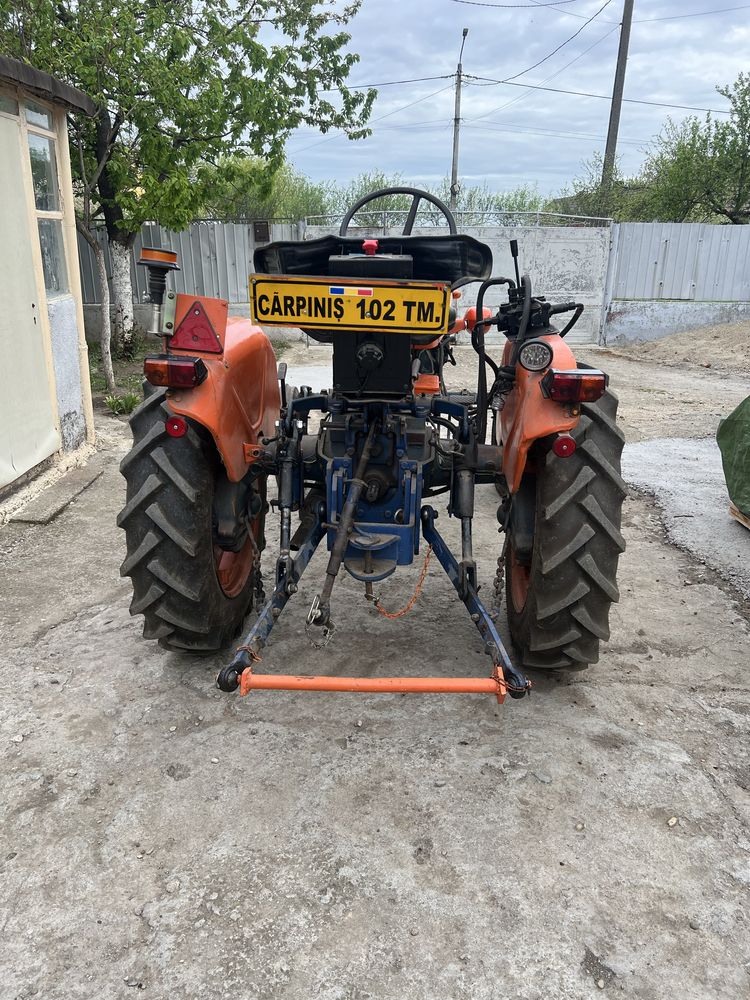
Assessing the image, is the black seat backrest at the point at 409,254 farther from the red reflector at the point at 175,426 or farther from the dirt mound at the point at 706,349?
the dirt mound at the point at 706,349

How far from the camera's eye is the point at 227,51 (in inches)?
396

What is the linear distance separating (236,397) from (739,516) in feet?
11.9

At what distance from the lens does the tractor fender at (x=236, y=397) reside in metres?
2.86

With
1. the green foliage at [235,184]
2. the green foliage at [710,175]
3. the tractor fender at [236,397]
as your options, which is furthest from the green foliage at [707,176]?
the tractor fender at [236,397]

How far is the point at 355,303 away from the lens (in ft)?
8.43

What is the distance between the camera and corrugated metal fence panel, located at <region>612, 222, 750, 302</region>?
15242 mm

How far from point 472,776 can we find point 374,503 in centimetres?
113

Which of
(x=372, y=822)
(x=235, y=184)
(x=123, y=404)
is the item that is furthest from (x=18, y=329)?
(x=235, y=184)

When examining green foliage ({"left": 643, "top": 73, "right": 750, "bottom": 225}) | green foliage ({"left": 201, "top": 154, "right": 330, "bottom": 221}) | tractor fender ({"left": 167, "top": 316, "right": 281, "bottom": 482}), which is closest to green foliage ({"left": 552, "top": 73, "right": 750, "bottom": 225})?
green foliage ({"left": 643, "top": 73, "right": 750, "bottom": 225})

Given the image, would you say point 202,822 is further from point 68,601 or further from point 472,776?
point 68,601

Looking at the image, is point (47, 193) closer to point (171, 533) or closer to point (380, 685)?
point (171, 533)

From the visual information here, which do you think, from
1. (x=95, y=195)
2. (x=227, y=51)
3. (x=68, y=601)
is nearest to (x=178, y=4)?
(x=227, y=51)

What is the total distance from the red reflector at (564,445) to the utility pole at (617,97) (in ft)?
78.0

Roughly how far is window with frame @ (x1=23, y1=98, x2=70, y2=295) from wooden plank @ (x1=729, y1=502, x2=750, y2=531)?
553 cm
